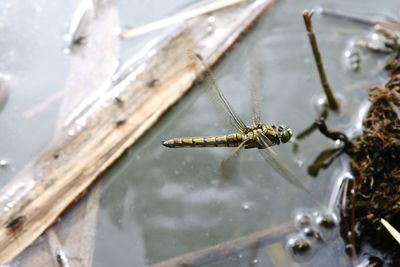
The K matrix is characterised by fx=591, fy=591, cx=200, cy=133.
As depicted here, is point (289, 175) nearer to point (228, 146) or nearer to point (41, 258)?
point (228, 146)

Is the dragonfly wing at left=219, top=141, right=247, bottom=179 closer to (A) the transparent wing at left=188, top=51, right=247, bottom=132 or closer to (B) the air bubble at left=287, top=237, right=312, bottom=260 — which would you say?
(A) the transparent wing at left=188, top=51, right=247, bottom=132

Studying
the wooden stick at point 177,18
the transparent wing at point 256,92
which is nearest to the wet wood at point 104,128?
the wooden stick at point 177,18

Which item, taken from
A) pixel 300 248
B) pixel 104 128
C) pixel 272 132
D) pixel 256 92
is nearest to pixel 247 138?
pixel 272 132

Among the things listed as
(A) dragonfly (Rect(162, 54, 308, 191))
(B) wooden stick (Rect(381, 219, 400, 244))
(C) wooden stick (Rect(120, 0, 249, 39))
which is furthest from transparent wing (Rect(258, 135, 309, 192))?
(C) wooden stick (Rect(120, 0, 249, 39))

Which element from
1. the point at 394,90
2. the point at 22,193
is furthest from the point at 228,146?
the point at 22,193

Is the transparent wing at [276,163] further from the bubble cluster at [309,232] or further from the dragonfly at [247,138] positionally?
the bubble cluster at [309,232]

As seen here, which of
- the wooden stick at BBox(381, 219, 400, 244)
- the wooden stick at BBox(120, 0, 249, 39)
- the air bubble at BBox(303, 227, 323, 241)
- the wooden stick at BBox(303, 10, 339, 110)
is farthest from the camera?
the wooden stick at BBox(120, 0, 249, 39)
